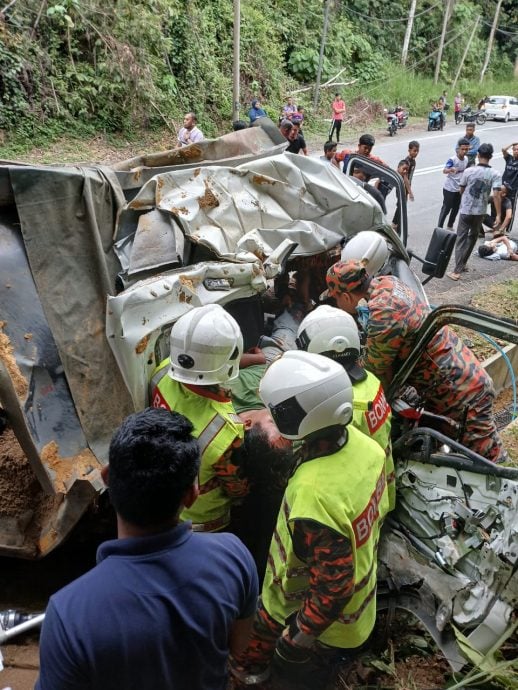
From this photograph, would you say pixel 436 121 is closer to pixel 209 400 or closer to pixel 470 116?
pixel 470 116

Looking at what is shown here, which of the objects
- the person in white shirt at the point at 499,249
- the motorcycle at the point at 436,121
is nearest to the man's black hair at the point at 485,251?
the person in white shirt at the point at 499,249

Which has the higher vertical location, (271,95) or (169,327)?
(169,327)

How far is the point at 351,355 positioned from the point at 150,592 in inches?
60.9

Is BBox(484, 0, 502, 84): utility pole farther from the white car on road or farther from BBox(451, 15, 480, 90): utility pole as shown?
the white car on road

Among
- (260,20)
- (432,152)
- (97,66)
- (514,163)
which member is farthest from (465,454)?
(260,20)

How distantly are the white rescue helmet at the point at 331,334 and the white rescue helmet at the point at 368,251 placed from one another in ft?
4.56

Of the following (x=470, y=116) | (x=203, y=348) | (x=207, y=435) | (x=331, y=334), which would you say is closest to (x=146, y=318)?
(x=203, y=348)

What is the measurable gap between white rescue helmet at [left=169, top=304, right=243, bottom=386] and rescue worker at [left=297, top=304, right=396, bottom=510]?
353mm

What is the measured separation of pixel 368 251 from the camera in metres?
4.04

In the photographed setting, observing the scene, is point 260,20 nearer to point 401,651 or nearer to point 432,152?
A: point 432,152

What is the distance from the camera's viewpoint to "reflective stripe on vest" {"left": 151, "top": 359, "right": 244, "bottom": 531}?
8.38ft

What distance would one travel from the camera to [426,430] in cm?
291

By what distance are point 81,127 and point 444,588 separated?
13.6 m

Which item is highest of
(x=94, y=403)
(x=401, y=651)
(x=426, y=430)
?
(x=426, y=430)
